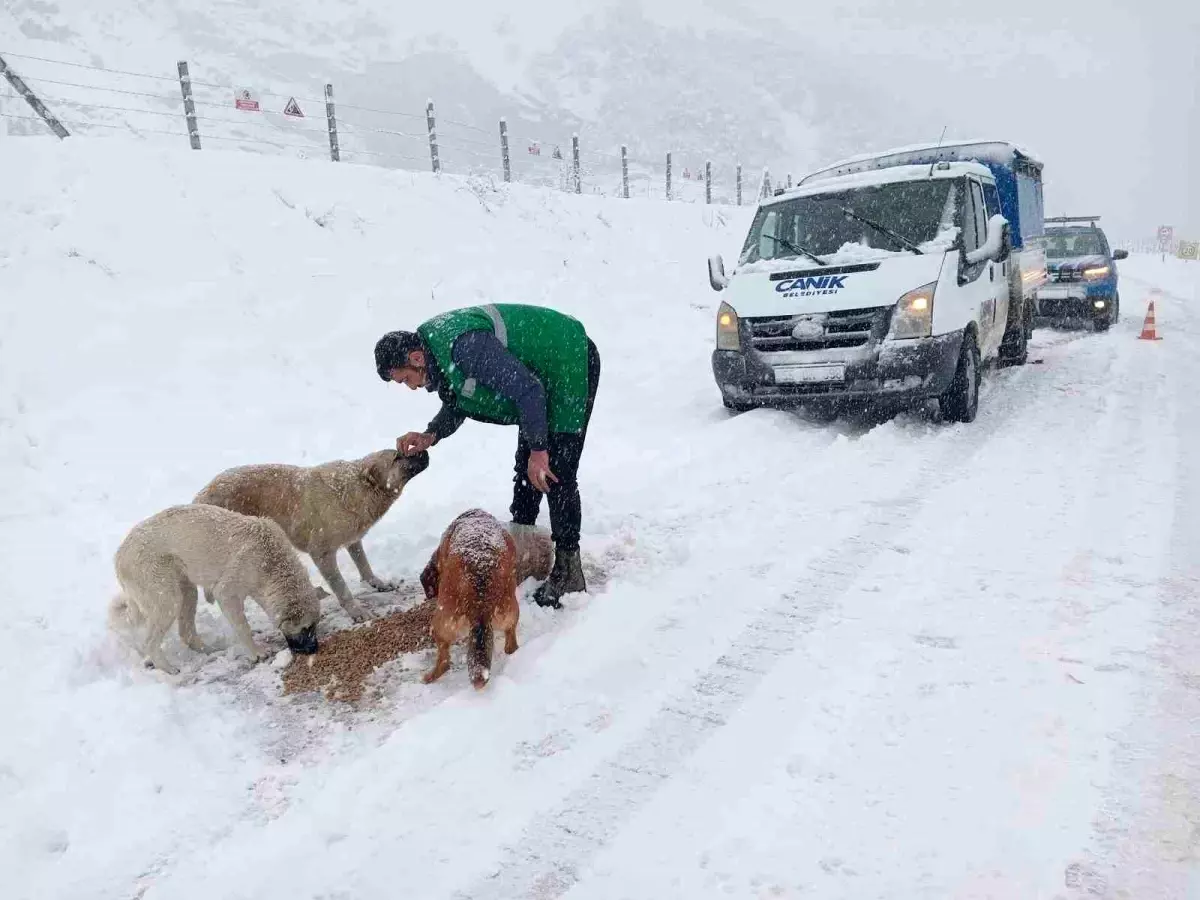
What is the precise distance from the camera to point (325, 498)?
176 inches

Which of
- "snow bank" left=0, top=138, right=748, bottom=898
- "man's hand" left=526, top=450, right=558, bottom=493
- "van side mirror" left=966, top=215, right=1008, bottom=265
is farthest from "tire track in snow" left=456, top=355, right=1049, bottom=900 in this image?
"van side mirror" left=966, top=215, right=1008, bottom=265

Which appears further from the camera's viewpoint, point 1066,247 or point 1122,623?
point 1066,247

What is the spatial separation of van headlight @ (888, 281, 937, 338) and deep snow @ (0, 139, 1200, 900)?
96cm

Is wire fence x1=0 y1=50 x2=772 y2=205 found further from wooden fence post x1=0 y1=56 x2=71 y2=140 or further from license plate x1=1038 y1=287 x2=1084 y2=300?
license plate x1=1038 y1=287 x2=1084 y2=300

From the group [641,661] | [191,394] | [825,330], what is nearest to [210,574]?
[641,661]

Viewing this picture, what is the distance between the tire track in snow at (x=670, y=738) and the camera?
244 cm

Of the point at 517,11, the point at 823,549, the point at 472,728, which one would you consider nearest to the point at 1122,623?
the point at 823,549

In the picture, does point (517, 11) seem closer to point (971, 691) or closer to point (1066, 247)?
point (1066, 247)

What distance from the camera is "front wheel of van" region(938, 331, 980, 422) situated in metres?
7.27

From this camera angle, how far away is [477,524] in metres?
3.74

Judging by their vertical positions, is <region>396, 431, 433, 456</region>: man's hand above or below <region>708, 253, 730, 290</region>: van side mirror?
below

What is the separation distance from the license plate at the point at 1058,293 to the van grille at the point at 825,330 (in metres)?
9.30

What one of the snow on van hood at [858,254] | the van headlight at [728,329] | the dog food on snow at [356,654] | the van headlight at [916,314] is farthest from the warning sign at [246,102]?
the dog food on snow at [356,654]

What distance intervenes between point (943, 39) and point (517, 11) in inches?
2674
